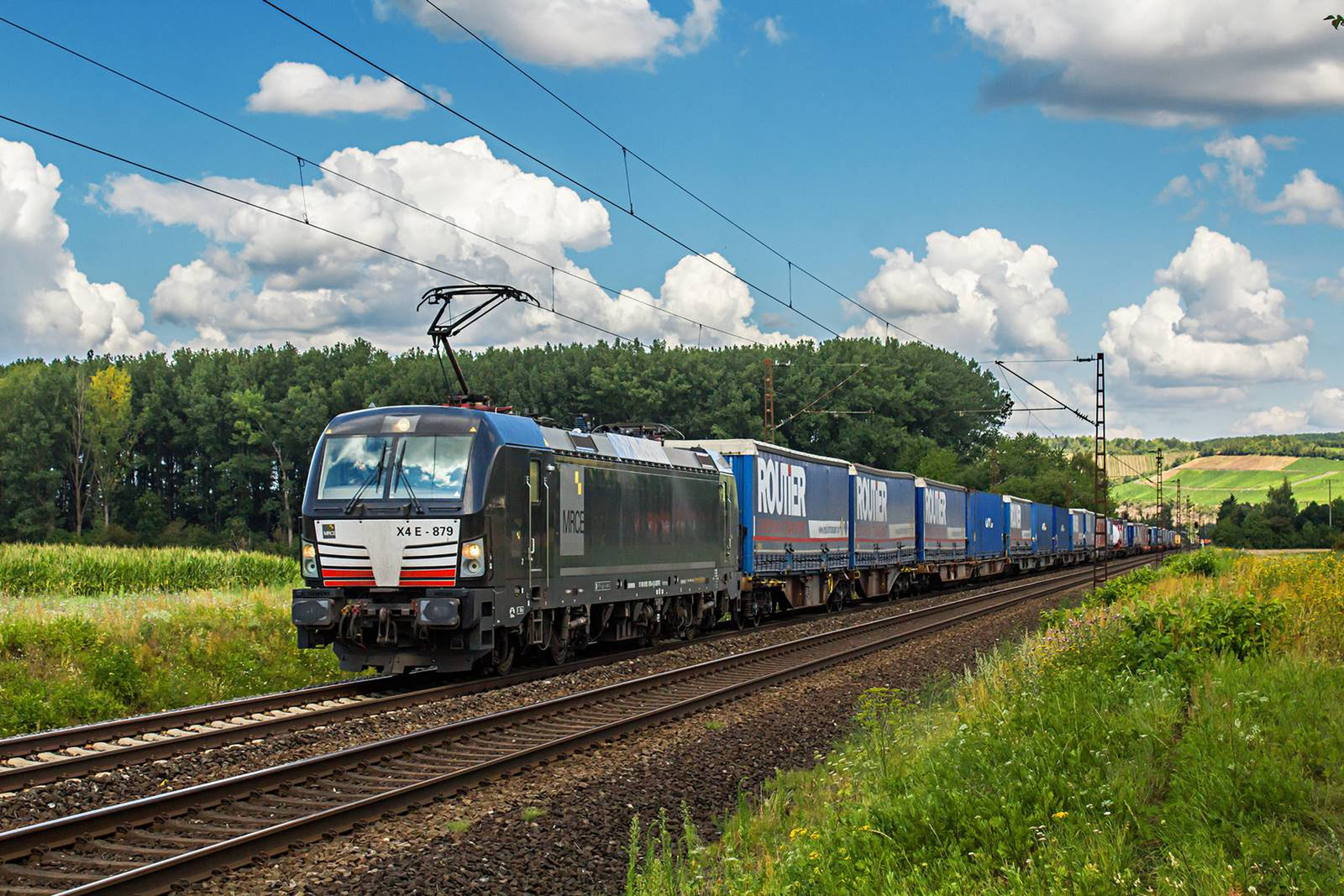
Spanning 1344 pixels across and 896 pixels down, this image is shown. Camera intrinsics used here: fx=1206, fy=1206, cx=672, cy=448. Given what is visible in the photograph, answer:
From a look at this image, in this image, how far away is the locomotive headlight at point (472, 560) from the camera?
587 inches

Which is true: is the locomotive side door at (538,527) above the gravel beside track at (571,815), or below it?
above

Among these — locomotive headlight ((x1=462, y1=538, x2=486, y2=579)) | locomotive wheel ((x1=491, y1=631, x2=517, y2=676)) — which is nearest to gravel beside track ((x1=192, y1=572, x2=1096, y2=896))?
locomotive headlight ((x1=462, y1=538, x2=486, y2=579))

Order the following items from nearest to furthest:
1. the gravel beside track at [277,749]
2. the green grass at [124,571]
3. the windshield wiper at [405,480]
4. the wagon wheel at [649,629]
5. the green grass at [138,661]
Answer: the gravel beside track at [277,749], the green grass at [138,661], the windshield wiper at [405,480], the wagon wheel at [649,629], the green grass at [124,571]

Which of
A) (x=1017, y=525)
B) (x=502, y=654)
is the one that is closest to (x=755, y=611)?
(x=502, y=654)

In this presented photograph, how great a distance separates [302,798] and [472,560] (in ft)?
18.5

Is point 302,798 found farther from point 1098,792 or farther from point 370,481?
point 370,481

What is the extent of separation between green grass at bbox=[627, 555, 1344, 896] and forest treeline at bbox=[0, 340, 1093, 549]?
226 feet

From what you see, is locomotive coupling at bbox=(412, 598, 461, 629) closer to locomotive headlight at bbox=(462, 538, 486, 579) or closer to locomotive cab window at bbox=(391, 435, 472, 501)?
Answer: locomotive headlight at bbox=(462, 538, 486, 579)

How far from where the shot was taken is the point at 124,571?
92.7 ft

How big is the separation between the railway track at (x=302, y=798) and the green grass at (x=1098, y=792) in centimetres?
230

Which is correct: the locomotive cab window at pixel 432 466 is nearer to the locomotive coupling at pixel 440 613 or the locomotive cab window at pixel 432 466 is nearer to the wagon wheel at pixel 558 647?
Answer: the locomotive coupling at pixel 440 613

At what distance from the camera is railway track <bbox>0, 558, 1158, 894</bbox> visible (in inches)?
296

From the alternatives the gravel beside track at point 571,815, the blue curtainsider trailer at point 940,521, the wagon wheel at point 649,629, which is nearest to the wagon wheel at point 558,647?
the wagon wheel at point 649,629

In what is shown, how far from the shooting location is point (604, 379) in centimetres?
7956
